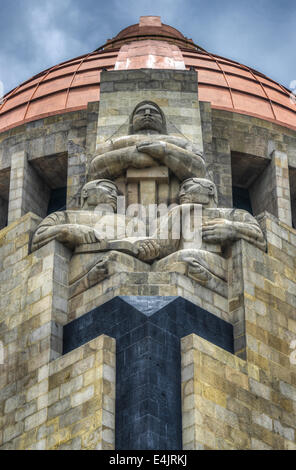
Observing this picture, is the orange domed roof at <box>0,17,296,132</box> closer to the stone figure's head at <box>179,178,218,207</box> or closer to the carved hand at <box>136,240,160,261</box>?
the stone figure's head at <box>179,178,218,207</box>

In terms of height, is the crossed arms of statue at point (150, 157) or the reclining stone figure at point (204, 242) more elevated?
the crossed arms of statue at point (150, 157)

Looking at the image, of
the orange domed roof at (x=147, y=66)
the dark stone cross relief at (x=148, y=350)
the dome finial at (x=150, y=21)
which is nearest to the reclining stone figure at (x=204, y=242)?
the dark stone cross relief at (x=148, y=350)

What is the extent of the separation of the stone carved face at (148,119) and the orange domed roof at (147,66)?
6.68m

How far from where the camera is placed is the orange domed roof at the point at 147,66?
4453 cm

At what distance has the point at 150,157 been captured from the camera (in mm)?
35031

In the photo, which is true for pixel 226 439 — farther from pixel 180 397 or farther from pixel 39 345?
pixel 39 345

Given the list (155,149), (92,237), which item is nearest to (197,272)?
(92,237)

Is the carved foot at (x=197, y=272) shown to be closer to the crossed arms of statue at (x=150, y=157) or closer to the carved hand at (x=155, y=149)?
the crossed arms of statue at (x=150, y=157)

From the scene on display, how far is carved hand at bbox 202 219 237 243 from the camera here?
1288 inches

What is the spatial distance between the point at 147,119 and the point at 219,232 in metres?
4.50

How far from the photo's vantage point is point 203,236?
3275 centimetres

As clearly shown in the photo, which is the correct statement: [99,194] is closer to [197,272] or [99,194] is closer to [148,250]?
[148,250]

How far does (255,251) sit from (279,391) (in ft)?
11.2

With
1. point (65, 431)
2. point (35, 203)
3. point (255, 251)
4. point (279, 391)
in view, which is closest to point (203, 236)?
point (255, 251)
